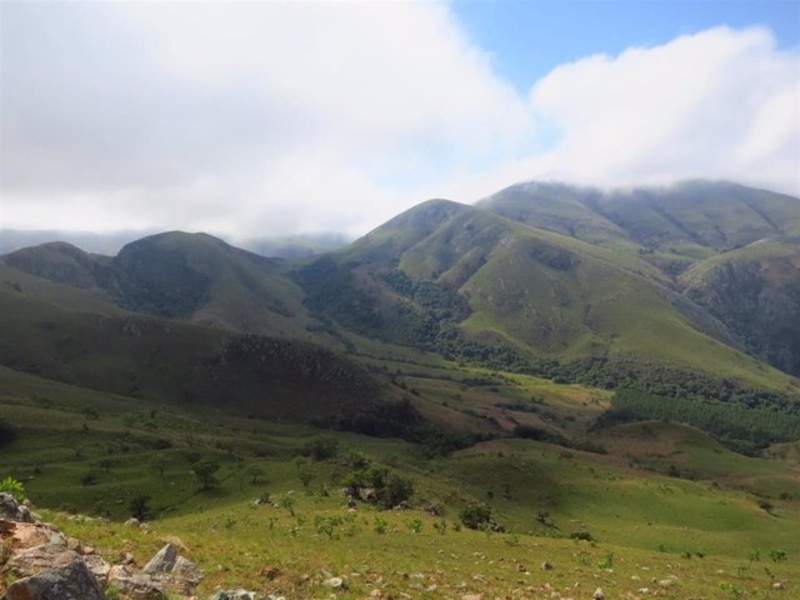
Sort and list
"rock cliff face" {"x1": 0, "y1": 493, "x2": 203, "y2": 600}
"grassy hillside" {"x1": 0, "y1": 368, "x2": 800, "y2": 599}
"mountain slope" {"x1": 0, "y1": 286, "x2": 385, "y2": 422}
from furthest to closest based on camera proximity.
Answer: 1. "mountain slope" {"x1": 0, "y1": 286, "x2": 385, "y2": 422}
2. "grassy hillside" {"x1": 0, "y1": 368, "x2": 800, "y2": 599}
3. "rock cliff face" {"x1": 0, "y1": 493, "x2": 203, "y2": 600}

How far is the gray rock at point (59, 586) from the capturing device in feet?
36.3

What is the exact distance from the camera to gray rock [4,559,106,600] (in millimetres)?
11078

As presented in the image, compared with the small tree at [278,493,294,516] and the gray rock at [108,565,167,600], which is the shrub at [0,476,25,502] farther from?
the small tree at [278,493,294,516]

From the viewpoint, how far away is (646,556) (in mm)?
37375

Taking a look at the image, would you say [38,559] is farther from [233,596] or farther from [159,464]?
[159,464]

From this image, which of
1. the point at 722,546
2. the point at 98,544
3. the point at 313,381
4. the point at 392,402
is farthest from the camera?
the point at 313,381

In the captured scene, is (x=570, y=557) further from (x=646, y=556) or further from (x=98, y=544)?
(x=98, y=544)

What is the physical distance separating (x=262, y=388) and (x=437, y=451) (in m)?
63.6

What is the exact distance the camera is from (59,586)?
11.4 metres

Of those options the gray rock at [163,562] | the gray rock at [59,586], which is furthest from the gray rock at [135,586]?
the gray rock at [163,562]

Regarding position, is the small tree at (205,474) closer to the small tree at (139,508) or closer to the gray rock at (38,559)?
the small tree at (139,508)

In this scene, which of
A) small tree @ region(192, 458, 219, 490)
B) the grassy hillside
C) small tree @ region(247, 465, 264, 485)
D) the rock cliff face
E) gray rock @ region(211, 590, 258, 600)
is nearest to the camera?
the rock cliff face

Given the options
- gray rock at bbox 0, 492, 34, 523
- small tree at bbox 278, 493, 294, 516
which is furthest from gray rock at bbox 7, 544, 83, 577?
small tree at bbox 278, 493, 294, 516

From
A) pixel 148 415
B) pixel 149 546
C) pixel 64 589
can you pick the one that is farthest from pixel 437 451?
pixel 64 589
